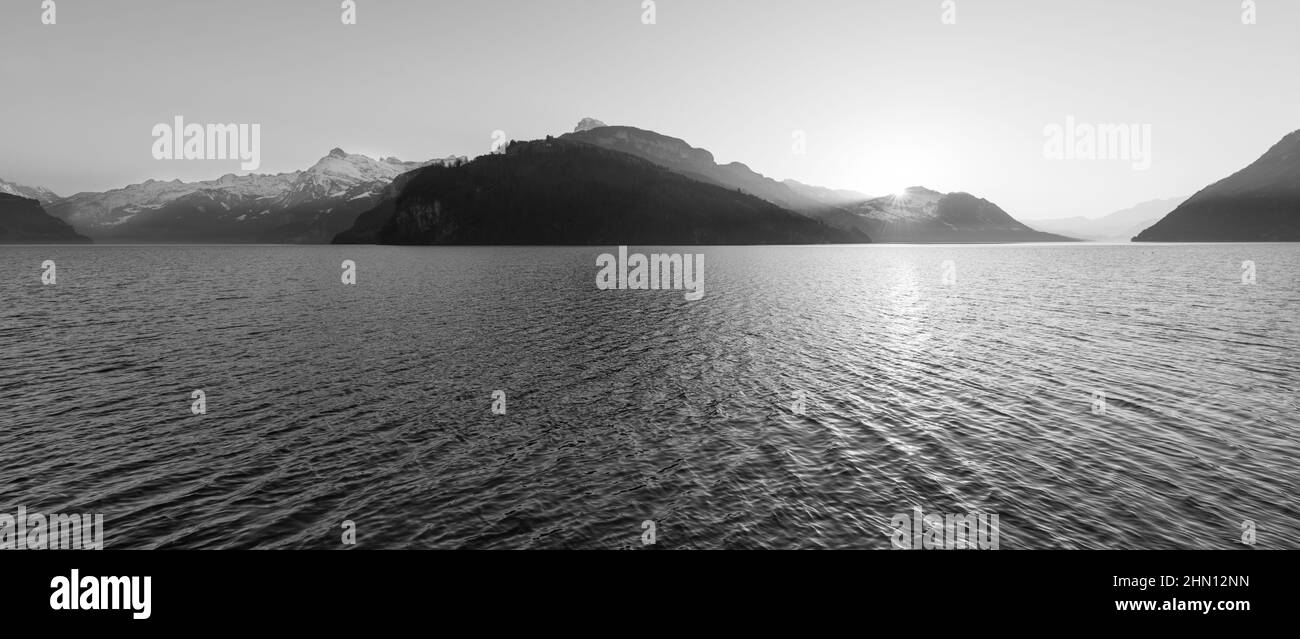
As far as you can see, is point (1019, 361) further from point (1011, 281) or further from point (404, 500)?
point (1011, 281)

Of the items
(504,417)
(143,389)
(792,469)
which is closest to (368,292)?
(143,389)

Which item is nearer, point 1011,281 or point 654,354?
point 654,354

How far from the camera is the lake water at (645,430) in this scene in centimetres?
2025

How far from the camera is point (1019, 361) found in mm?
44750

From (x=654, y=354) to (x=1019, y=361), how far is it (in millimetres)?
30313

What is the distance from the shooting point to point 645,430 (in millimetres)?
30094

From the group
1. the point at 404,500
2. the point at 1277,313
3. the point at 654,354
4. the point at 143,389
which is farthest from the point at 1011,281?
the point at 143,389

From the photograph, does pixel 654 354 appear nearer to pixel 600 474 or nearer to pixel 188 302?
pixel 600 474

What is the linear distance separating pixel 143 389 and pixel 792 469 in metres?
40.6

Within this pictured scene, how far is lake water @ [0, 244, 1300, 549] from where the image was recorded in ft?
66.4

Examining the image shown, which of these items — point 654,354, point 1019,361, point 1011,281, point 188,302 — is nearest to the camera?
point 1019,361

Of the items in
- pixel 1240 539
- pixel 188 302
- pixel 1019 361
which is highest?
pixel 188 302
